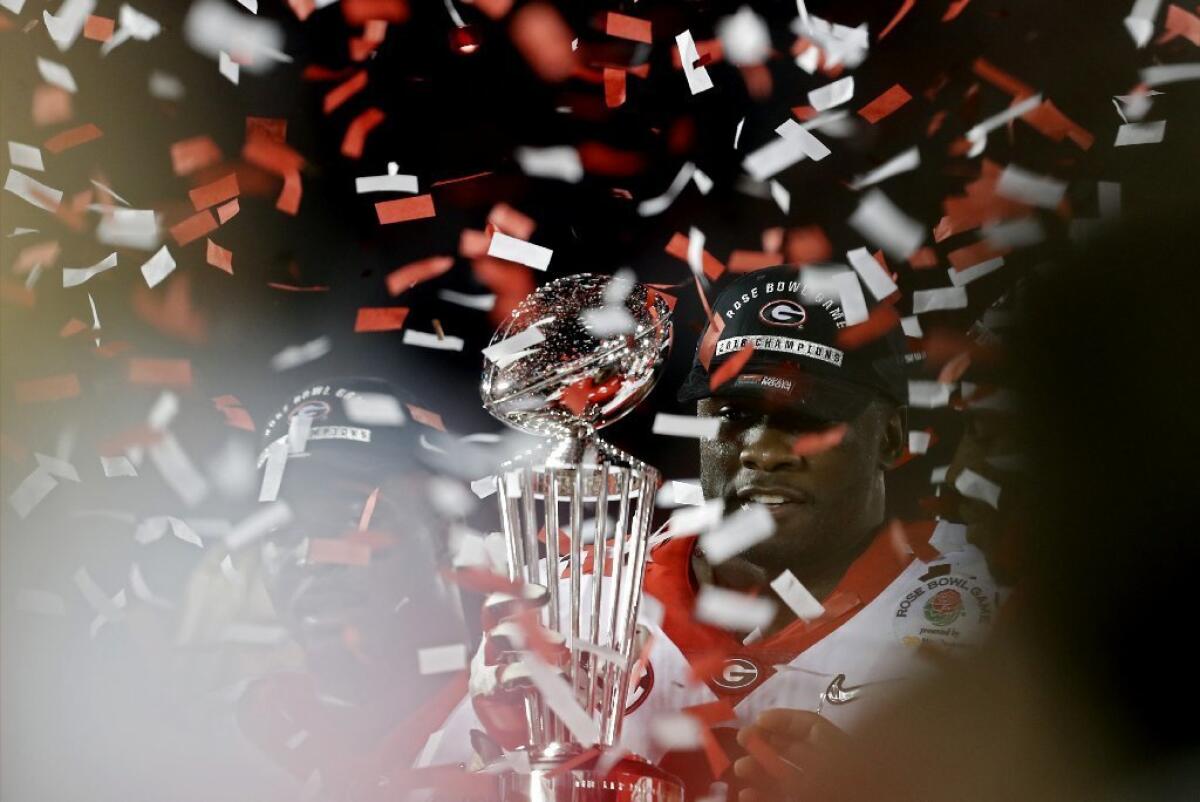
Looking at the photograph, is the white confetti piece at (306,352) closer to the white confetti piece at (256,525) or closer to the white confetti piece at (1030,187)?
the white confetti piece at (256,525)

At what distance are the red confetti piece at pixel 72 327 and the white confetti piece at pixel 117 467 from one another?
170 millimetres

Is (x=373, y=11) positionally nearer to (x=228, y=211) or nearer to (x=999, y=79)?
(x=228, y=211)

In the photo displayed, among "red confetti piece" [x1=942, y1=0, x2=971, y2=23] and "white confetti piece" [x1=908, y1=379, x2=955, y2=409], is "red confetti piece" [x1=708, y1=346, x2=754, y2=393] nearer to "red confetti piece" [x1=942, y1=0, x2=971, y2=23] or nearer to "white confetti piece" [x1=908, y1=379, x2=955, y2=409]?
"white confetti piece" [x1=908, y1=379, x2=955, y2=409]

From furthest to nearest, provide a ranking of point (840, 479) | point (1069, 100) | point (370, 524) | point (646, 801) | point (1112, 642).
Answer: point (370, 524), point (840, 479), point (1069, 100), point (1112, 642), point (646, 801)

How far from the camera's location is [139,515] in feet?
4.73

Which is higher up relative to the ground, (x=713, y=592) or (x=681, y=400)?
(x=681, y=400)

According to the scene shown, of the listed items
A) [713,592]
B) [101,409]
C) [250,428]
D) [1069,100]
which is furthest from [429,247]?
[1069,100]

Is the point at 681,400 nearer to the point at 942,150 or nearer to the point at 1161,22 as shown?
the point at 942,150

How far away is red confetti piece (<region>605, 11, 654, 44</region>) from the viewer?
1412mm

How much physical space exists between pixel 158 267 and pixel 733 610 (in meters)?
0.90

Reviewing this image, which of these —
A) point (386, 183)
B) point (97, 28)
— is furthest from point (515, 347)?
point (97, 28)

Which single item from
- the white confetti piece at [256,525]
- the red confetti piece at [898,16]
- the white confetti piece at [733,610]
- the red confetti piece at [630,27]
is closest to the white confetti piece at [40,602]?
the white confetti piece at [256,525]

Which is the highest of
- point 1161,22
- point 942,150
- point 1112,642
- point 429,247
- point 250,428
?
point 1161,22

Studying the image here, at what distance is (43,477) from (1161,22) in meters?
1.47
